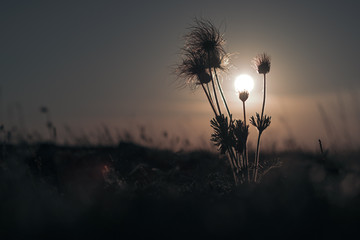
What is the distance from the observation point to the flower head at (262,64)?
5.66 metres

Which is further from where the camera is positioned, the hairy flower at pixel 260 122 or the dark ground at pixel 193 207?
the hairy flower at pixel 260 122

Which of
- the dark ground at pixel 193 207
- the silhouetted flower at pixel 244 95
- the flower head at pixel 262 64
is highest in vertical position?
the flower head at pixel 262 64

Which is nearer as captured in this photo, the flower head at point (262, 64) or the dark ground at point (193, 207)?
the dark ground at point (193, 207)

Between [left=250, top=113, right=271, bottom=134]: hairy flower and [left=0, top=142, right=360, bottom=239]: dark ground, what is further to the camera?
[left=250, top=113, right=271, bottom=134]: hairy flower

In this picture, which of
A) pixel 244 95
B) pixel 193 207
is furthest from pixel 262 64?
pixel 193 207

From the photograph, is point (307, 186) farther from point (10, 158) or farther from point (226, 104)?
point (10, 158)

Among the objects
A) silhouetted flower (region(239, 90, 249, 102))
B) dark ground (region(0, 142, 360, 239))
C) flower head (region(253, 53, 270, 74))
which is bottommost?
dark ground (region(0, 142, 360, 239))

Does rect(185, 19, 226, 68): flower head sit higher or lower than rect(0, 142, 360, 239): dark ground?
higher

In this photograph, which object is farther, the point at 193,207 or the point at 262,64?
the point at 262,64

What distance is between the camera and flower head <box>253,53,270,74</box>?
566 centimetres

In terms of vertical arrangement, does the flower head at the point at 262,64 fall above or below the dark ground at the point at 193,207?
above

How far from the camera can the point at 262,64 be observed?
18.6 ft

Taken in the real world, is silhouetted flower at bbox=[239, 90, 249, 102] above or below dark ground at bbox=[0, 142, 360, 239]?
above

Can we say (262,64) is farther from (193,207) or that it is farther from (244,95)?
(193,207)
